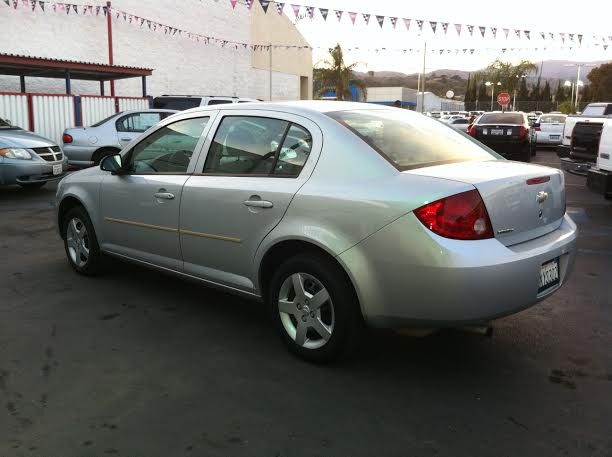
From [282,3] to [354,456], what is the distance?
1806 cm

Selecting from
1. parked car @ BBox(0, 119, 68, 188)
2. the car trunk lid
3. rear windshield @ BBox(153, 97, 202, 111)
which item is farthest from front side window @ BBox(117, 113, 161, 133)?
the car trunk lid

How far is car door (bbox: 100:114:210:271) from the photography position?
4426 millimetres

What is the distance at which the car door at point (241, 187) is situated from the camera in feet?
12.2

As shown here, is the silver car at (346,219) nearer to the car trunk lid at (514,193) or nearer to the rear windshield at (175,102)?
the car trunk lid at (514,193)

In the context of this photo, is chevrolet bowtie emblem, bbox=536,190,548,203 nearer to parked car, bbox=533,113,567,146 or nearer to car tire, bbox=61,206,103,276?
car tire, bbox=61,206,103,276

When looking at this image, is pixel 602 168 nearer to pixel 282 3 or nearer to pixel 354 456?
pixel 354 456

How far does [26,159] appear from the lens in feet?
34.2

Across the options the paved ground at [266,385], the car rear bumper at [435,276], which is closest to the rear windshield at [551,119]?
the paved ground at [266,385]

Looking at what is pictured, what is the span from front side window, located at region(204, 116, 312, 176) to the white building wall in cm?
1874

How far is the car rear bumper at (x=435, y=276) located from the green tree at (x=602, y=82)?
90556mm

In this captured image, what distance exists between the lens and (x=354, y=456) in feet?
8.83

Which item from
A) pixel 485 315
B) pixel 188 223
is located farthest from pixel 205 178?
pixel 485 315

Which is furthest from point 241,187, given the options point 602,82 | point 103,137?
point 602,82

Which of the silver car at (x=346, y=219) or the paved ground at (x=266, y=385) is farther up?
the silver car at (x=346, y=219)
